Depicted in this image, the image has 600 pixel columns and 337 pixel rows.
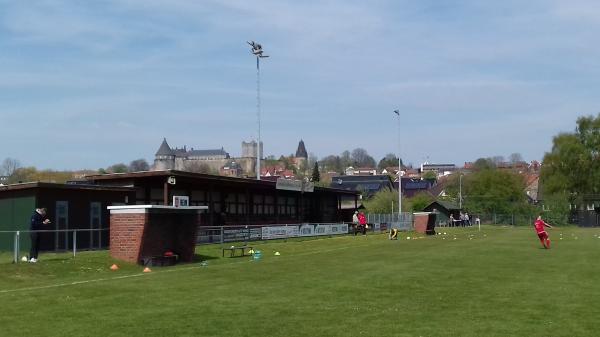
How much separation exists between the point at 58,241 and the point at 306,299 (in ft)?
46.6

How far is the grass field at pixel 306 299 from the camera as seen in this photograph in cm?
1028

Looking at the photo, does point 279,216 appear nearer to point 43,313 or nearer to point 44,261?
point 44,261

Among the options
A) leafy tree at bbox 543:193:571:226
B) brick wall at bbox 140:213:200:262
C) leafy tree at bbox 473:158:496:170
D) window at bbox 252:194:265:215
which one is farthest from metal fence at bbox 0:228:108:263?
leafy tree at bbox 473:158:496:170

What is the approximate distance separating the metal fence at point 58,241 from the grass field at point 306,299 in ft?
3.20

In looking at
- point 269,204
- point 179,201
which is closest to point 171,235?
point 179,201

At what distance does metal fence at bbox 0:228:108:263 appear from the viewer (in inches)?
857

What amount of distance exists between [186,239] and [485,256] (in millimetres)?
11138

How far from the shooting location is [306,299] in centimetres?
1348

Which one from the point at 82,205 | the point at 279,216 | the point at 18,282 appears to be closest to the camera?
the point at 18,282

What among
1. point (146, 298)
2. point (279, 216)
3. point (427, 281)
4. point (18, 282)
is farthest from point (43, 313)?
point (279, 216)

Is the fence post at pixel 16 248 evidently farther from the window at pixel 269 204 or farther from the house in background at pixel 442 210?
the house in background at pixel 442 210

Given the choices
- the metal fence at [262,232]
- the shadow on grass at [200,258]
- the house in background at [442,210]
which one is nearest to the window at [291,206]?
the metal fence at [262,232]

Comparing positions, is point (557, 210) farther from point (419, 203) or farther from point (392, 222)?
point (392, 222)

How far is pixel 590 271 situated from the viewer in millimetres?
19234
